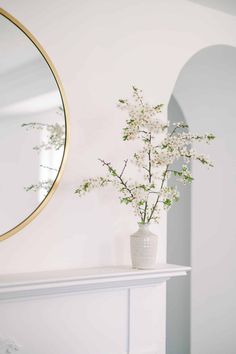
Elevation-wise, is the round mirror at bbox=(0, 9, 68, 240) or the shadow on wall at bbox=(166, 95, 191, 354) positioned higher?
the round mirror at bbox=(0, 9, 68, 240)

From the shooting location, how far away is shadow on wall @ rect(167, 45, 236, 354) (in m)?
3.47

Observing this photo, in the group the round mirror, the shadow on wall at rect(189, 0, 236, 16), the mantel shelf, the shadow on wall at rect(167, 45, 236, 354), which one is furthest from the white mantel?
the shadow on wall at rect(189, 0, 236, 16)

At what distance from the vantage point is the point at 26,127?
6.63 feet

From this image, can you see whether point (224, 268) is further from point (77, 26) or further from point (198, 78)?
point (77, 26)

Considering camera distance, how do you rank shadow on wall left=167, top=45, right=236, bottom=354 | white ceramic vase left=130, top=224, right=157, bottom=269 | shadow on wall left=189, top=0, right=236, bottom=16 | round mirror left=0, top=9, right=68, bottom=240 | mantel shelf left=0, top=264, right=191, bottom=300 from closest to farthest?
1. mantel shelf left=0, top=264, right=191, bottom=300
2. round mirror left=0, top=9, right=68, bottom=240
3. white ceramic vase left=130, top=224, right=157, bottom=269
4. shadow on wall left=189, top=0, right=236, bottom=16
5. shadow on wall left=167, top=45, right=236, bottom=354

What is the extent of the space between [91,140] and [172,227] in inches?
63.3

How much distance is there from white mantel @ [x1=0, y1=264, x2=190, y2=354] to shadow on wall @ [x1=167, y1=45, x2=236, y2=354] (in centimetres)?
117

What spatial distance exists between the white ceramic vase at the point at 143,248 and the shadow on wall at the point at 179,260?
140 centimetres

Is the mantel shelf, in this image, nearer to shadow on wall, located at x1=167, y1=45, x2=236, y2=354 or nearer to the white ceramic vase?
the white ceramic vase

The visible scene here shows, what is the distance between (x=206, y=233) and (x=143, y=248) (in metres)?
1.53

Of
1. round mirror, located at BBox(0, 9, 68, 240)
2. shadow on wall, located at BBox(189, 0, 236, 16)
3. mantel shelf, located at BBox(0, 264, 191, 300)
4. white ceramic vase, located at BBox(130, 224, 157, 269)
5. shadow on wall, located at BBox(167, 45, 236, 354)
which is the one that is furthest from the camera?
shadow on wall, located at BBox(167, 45, 236, 354)

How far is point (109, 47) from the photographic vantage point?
2352 millimetres

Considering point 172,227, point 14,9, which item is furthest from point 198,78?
point 14,9

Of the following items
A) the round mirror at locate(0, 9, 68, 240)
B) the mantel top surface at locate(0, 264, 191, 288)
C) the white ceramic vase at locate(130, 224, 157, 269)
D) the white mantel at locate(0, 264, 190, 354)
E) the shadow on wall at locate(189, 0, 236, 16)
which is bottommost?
the white mantel at locate(0, 264, 190, 354)
